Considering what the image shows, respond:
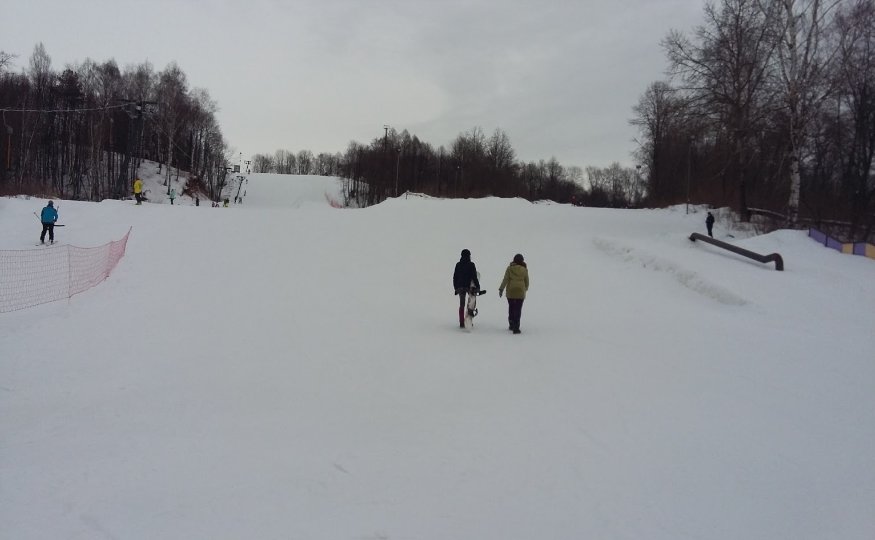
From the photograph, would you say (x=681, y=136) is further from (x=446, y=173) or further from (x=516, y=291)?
(x=446, y=173)

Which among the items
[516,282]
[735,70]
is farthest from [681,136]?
[516,282]

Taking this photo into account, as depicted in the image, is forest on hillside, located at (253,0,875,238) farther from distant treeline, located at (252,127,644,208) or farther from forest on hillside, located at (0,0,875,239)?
distant treeline, located at (252,127,644,208)

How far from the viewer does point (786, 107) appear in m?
25.9

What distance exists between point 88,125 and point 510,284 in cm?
6527

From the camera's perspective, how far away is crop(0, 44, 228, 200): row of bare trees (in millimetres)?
52094

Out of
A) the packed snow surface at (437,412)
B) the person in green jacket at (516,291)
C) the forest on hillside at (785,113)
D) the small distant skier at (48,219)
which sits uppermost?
the forest on hillside at (785,113)

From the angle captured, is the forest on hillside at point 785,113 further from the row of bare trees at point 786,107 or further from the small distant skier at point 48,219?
the small distant skier at point 48,219

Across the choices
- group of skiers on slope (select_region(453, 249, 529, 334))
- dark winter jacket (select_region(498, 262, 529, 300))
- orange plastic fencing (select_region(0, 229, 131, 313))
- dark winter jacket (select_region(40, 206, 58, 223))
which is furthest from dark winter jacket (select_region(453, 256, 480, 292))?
dark winter jacket (select_region(40, 206, 58, 223))

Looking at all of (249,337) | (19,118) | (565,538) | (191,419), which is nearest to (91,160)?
(19,118)

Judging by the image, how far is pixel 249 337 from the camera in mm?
11281

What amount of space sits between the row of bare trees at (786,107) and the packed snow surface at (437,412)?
1211 centimetres

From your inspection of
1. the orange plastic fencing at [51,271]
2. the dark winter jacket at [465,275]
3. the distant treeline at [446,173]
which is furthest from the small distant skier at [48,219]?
the distant treeline at [446,173]

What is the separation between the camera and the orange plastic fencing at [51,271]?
47.0 feet

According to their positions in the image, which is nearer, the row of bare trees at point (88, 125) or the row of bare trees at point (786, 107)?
the row of bare trees at point (786, 107)
